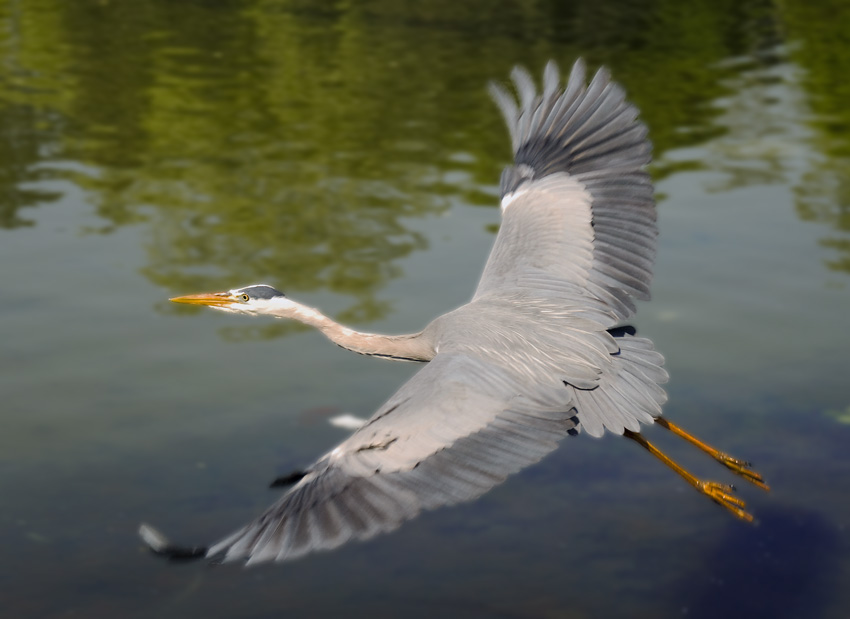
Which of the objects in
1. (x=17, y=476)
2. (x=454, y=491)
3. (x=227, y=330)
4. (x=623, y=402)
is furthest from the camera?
(x=227, y=330)

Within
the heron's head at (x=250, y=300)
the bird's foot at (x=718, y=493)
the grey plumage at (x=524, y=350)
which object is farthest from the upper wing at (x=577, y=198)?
the heron's head at (x=250, y=300)

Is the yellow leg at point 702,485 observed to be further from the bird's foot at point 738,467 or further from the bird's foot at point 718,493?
the bird's foot at point 738,467

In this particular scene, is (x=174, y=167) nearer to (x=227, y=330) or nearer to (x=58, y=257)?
(x=58, y=257)

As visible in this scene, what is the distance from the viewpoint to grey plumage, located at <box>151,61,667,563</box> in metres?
5.27

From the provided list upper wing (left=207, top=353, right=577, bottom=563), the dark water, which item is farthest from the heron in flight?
the dark water

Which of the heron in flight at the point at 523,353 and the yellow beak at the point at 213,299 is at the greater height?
the heron in flight at the point at 523,353

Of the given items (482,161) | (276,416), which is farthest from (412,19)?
(276,416)

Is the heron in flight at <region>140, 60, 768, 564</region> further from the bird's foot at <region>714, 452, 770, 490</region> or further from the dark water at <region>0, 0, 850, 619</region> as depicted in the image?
the dark water at <region>0, 0, 850, 619</region>

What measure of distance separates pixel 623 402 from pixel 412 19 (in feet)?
58.2

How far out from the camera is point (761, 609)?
838 centimetres

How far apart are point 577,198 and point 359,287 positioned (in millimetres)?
5503

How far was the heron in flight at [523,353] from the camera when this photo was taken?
5.26 metres

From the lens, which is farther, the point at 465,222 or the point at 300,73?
the point at 300,73

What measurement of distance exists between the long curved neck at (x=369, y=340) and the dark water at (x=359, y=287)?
6.75 feet
